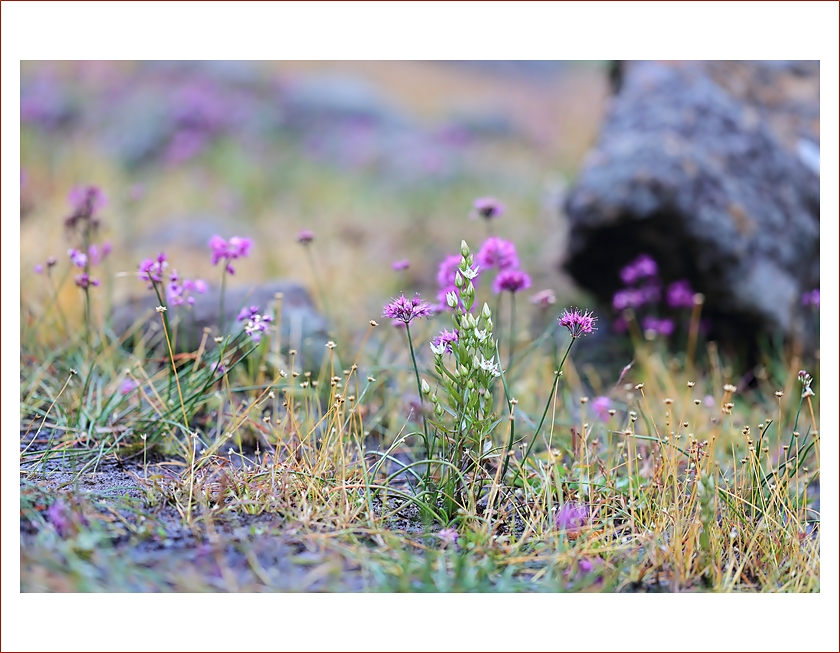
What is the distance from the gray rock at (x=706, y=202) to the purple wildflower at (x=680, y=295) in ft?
0.25

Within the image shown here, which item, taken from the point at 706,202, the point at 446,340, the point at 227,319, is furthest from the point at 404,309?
the point at 706,202

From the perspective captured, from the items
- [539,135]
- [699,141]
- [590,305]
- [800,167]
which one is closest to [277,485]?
[590,305]

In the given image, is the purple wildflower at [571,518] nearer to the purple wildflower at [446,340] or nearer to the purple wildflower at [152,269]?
the purple wildflower at [446,340]

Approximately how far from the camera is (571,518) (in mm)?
2150

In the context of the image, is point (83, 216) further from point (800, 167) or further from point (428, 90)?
point (428, 90)

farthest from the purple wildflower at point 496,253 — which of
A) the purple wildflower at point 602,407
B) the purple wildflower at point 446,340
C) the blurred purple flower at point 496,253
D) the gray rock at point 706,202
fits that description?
the gray rock at point 706,202

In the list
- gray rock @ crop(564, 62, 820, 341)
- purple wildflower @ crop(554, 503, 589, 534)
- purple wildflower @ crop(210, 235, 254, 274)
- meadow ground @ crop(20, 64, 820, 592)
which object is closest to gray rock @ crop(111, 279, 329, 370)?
meadow ground @ crop(20, 64, 820, 592)

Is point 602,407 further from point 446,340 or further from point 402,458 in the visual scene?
point 446,340

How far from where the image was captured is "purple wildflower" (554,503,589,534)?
212 cm

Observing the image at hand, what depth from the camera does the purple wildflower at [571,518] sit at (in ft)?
6.96

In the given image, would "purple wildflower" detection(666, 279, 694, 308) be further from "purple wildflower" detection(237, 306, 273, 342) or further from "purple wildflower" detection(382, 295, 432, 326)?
"purple wildflower" detection(237, 306, 273, 342)

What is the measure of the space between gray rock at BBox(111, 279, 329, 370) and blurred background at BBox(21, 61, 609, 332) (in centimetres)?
56

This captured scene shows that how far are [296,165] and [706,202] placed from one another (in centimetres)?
486

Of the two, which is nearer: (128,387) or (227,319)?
(128,387)
